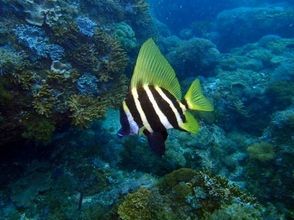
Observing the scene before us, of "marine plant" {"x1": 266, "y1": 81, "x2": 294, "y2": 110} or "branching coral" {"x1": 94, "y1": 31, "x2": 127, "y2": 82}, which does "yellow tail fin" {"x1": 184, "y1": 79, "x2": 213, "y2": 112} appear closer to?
"branching coral" {"x1": 94, "y1": 31, "x2": 127, "y2": 82}

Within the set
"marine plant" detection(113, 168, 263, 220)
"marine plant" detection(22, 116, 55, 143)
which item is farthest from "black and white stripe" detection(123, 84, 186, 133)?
"marine plant" detection(22, 116, 55, 143)

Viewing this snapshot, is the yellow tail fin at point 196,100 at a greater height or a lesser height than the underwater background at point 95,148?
greater

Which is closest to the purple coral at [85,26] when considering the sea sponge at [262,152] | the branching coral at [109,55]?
the branching coral at [109,55]

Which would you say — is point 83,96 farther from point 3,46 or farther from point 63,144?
point 3,46

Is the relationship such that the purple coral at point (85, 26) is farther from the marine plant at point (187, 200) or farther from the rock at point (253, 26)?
the rock at point (253, 26)

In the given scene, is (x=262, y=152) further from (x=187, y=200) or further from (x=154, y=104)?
(x=154, y=104)

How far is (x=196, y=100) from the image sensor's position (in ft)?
7.43

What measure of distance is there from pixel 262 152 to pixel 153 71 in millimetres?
4412

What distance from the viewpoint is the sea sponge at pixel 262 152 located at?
5.83 meters

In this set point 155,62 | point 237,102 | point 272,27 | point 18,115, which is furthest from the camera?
point 272,27

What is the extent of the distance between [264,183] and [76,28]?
458 cm

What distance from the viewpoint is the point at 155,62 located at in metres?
2.16

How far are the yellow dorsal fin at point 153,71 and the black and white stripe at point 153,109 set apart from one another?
5 cm

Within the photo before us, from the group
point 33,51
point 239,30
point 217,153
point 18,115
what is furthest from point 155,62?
point 239,30
